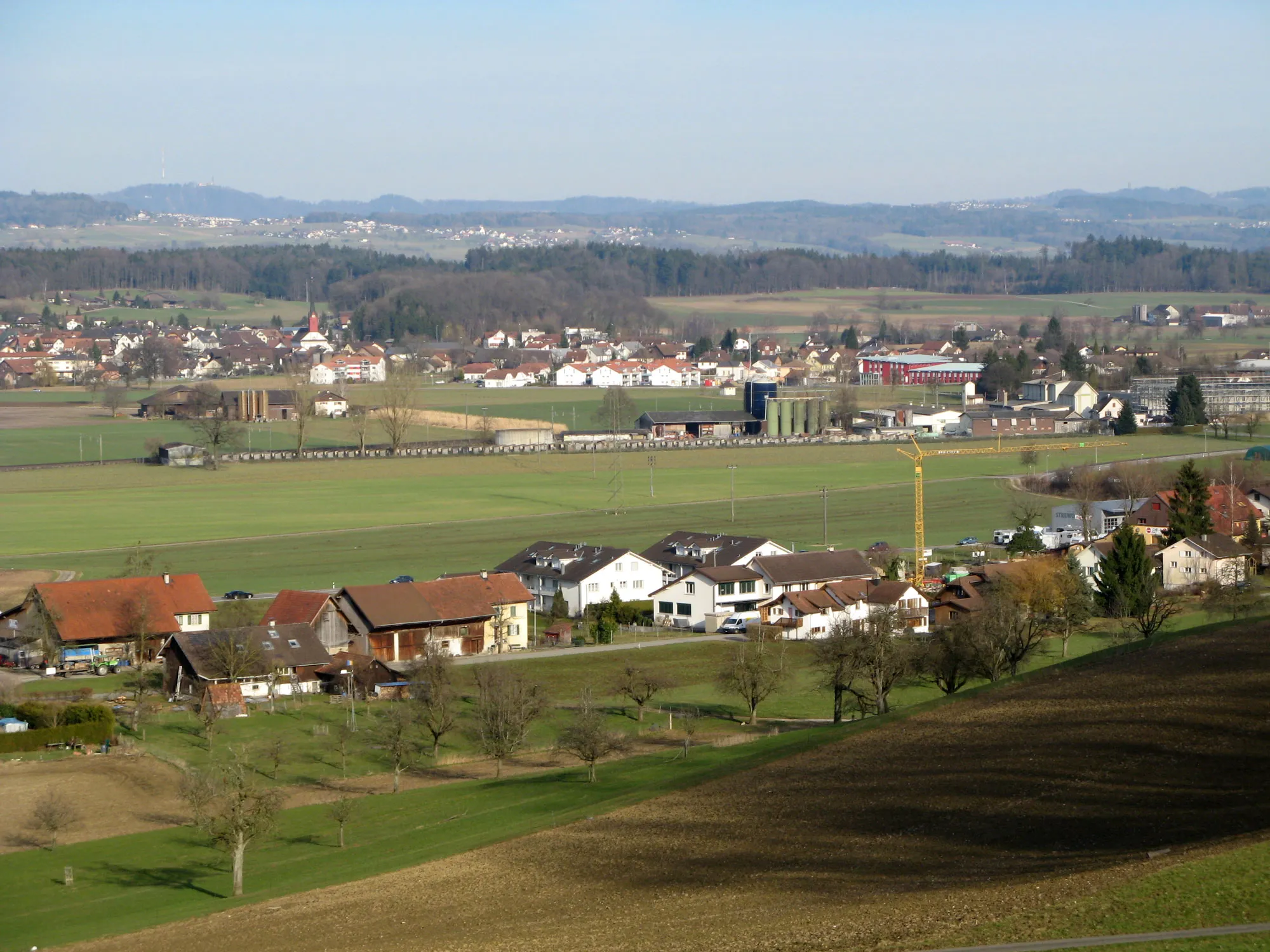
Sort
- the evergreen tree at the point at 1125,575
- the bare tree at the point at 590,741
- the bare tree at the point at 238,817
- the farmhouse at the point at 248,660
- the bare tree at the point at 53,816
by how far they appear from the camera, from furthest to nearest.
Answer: the evergreen tree at the point at 1125,575
the farmhouse at the point at 248,660
the bare tree at the point at 590,741
the bare tree at the point at 53,816
the bare tree at the point at 238,817

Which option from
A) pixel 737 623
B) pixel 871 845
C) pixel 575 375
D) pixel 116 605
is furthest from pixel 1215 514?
pixel 575 375

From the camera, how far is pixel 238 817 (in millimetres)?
18578

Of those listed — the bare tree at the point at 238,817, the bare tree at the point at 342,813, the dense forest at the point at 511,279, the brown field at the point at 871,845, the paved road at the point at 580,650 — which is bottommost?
the paved road at the point at 580,650

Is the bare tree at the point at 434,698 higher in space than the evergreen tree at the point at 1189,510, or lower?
lower

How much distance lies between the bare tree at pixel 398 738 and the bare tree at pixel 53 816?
174 inches

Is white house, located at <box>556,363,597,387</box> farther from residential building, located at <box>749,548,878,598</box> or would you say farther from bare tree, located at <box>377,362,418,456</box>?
residential building, located at <box>749,548,878,598</box>

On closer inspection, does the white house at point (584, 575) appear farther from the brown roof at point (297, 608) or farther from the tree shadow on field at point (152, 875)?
the tree shadow on field at point (152, 875)

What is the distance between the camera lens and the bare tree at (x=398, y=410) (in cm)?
7194

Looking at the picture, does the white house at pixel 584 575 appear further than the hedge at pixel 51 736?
Yes

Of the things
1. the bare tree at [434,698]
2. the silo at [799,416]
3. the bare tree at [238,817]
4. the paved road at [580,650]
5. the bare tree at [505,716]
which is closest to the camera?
the bare tree at [238,817]

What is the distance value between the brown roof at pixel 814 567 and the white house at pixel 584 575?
2932mm

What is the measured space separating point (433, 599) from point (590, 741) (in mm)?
11711

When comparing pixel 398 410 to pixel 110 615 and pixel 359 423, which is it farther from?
pixel 110 615

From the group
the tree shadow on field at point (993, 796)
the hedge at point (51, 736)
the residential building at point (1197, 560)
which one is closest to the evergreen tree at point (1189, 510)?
the residential building at point (1197, 560)
